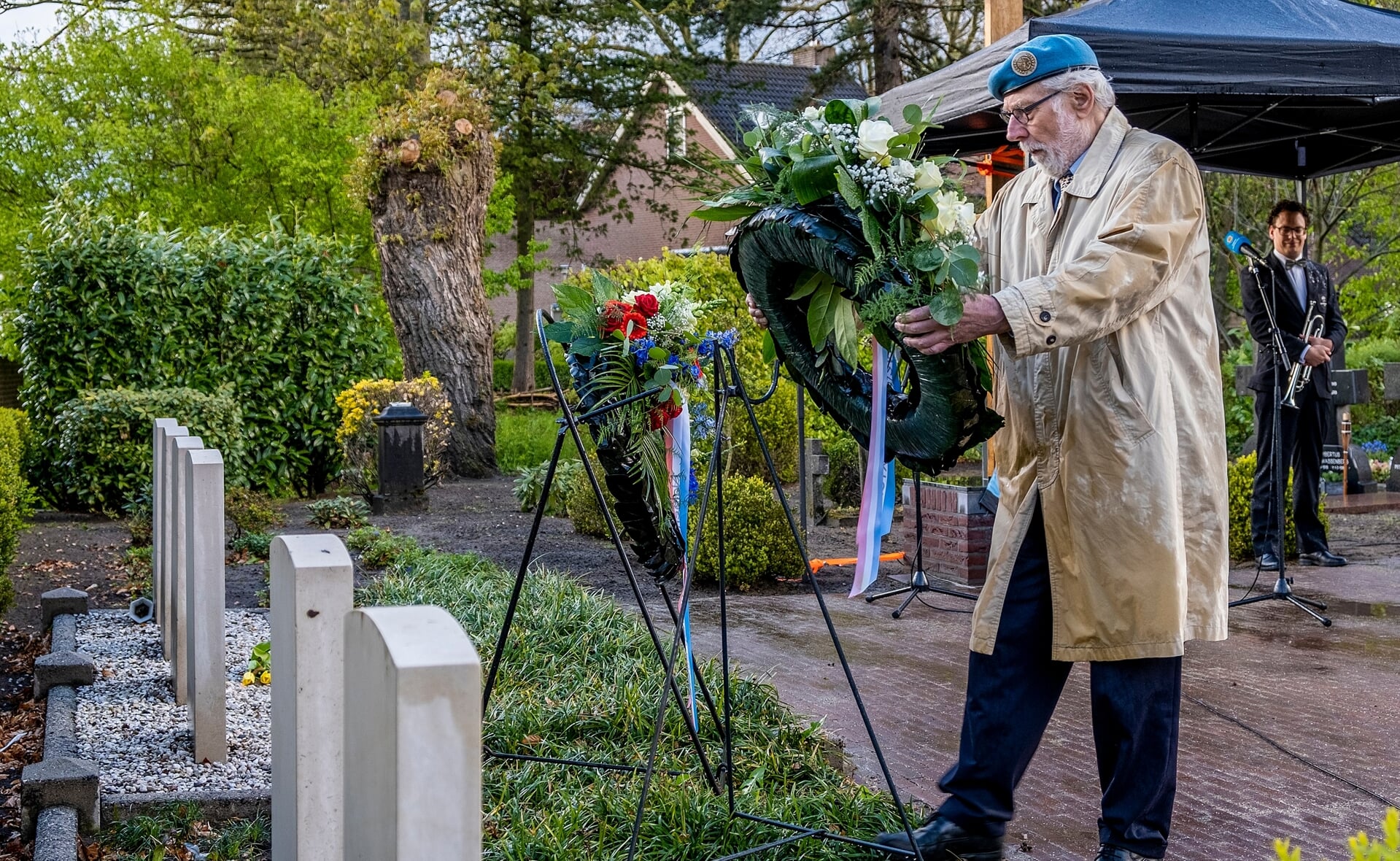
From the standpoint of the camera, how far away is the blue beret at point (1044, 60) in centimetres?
316

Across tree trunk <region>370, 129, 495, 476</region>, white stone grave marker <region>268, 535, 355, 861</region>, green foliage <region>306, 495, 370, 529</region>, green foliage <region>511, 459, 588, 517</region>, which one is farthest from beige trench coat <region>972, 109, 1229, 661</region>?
tree trunk <region>370, 129, 495, 476</region>

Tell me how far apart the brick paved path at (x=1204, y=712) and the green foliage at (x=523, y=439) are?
21.7 feet

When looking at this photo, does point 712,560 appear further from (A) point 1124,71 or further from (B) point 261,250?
(B) point 261,250

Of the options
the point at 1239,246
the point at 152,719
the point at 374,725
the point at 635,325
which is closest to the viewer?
the point at 374,725

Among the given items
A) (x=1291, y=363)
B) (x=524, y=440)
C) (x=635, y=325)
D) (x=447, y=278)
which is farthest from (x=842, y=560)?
(x=524, y=440)

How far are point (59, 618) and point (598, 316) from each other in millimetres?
4193

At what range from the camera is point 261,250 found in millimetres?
12344

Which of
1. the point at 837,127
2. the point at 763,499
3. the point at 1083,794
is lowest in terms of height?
the point at 1083,794

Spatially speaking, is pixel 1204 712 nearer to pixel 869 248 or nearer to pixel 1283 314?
pixel 869 248

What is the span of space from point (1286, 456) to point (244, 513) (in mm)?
7085

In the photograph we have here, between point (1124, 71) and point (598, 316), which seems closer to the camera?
point (598, 316)

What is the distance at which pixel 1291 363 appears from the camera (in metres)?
7.87

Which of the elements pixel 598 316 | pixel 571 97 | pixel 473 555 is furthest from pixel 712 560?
pixel 571 97

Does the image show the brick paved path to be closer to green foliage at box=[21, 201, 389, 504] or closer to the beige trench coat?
the beige trench coat
